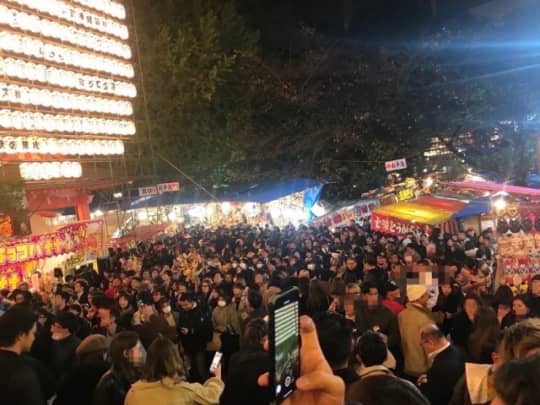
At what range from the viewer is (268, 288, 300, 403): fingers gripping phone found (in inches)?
73.4

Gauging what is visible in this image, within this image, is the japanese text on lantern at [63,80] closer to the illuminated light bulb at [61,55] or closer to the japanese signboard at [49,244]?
the illuminated light bulb at [61,55]

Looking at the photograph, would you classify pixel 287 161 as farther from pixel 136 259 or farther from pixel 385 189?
pixel 136 259

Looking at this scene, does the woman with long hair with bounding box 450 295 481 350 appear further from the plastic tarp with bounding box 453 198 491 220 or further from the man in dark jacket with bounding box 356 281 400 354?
the plastic tarp with bounding box 453 198 491 220

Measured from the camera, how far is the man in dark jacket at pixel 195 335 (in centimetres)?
700

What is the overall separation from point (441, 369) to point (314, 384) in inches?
93.1

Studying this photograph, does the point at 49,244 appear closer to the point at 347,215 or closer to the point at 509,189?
the point at 347,215

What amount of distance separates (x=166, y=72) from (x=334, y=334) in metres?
20.2

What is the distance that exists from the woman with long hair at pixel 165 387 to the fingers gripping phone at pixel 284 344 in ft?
4.99

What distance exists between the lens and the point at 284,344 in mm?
1903

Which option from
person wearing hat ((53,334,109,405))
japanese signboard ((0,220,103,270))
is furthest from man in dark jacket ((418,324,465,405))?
japanese signboard ((0,220,103,270))

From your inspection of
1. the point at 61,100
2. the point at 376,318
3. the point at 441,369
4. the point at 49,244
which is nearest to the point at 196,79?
the point at 61,100

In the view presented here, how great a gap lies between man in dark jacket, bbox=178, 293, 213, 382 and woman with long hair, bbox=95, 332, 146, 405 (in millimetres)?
3160

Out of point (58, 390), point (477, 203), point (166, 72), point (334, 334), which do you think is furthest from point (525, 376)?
point (166, 72)

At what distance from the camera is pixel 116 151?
18.5m
